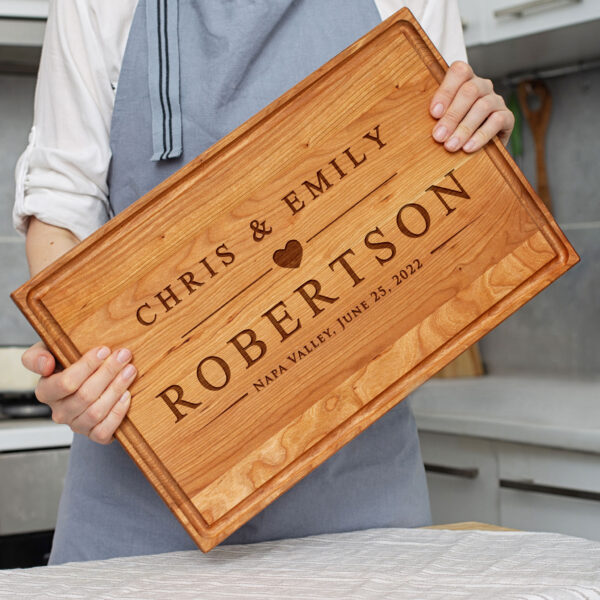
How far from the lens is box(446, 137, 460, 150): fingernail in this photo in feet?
2.47

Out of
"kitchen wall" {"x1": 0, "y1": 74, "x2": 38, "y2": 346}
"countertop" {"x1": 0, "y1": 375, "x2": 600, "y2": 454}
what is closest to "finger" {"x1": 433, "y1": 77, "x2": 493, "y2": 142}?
"countertop" {"x1": 0, "y1": 375, "x2": 600, "y2": 454}

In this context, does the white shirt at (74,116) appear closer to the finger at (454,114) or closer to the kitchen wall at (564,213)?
the finger at (454,114)

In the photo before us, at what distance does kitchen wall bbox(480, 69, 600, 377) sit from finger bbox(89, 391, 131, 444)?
158 centimetres

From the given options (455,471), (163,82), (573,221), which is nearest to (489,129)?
(163,82)

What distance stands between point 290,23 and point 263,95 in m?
0.09

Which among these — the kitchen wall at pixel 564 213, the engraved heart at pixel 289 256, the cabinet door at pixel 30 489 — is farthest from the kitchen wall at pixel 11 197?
the engraved heart at pixel 289 256

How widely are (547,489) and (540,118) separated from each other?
100 cm

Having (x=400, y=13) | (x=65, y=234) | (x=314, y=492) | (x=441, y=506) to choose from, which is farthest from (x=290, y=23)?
(x=441, y=506)

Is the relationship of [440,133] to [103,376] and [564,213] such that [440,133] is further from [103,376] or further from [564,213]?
[564,213]

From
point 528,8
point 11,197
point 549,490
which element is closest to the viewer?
point 549,490

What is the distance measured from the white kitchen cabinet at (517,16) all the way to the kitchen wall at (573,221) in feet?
1.06

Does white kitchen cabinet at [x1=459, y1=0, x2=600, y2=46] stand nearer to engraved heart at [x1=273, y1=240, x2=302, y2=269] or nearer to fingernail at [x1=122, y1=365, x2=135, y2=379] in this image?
engraved heart at [x1=273, y1=240, x2=302, y2=269]

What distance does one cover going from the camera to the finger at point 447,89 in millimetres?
759

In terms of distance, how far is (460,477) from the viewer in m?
1.74
